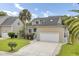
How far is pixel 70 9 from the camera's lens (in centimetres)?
509

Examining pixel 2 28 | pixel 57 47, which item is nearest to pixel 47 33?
pixel 57 47

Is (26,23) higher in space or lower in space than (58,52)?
higher

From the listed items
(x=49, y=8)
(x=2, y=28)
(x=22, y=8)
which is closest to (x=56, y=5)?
(x=49, y=8)

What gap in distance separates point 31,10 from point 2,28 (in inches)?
17.8

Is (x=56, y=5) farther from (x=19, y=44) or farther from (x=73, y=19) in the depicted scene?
(x=19, y=44)

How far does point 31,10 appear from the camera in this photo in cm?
511

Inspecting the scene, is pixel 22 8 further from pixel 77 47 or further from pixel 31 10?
pixel 77 47

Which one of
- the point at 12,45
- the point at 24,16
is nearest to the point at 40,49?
the point at 12,45

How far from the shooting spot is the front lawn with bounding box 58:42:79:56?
508 cm

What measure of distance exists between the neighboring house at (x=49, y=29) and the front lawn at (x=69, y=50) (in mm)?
106

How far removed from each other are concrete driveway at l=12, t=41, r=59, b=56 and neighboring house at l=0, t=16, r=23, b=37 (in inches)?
10.6

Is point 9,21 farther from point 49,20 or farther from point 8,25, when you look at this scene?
point 49,20

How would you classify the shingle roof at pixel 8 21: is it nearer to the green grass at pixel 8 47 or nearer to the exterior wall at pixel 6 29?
the exterior wall at pixel 6 29

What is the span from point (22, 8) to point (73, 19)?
679 mm
